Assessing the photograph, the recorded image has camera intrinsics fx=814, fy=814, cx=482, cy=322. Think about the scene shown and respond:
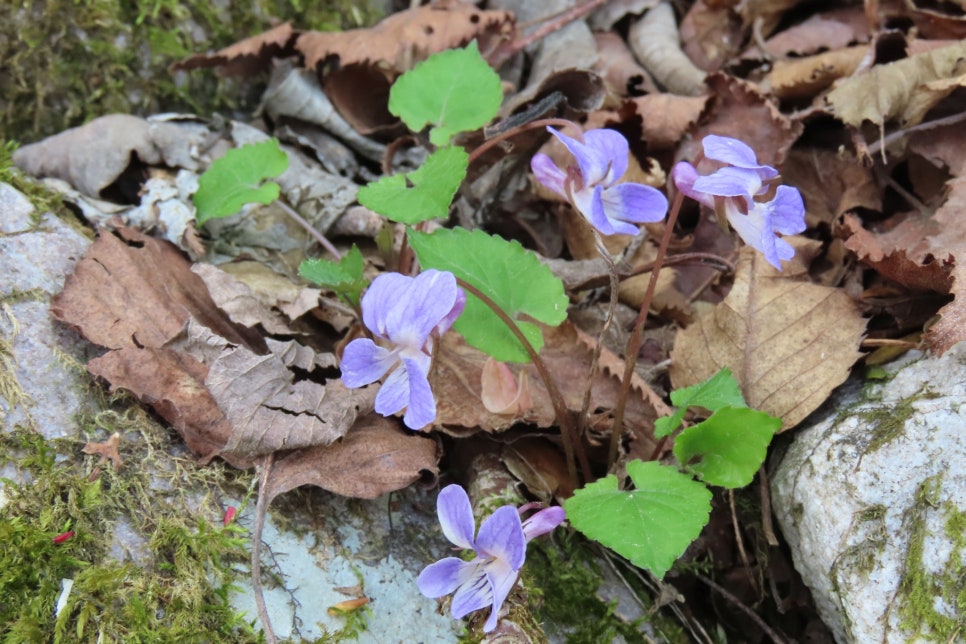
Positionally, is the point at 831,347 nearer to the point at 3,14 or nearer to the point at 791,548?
the point at 791,548

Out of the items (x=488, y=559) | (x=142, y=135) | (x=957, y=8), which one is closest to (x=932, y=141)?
(x=957, y=8)

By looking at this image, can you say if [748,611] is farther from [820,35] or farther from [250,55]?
[250,55]

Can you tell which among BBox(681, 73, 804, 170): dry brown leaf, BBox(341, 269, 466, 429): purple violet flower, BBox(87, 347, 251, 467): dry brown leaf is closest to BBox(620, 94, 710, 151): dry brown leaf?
BBox(681, 73, 804, 170): dry brown leaf

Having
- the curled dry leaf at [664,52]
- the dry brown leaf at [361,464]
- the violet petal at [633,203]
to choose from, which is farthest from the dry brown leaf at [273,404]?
the curled dry leaf at [664,52]

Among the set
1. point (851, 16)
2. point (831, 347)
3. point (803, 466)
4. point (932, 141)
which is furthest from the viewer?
point (851, 16)

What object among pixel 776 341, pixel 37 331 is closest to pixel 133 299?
pixel 37 331

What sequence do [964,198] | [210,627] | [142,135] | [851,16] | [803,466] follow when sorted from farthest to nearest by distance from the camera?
[851,16]
[142,135]
[964,198]
[803,466]
[210,627]

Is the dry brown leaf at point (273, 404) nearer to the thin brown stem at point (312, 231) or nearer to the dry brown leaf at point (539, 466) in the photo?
the dry brown leaf at point (539, 466)
